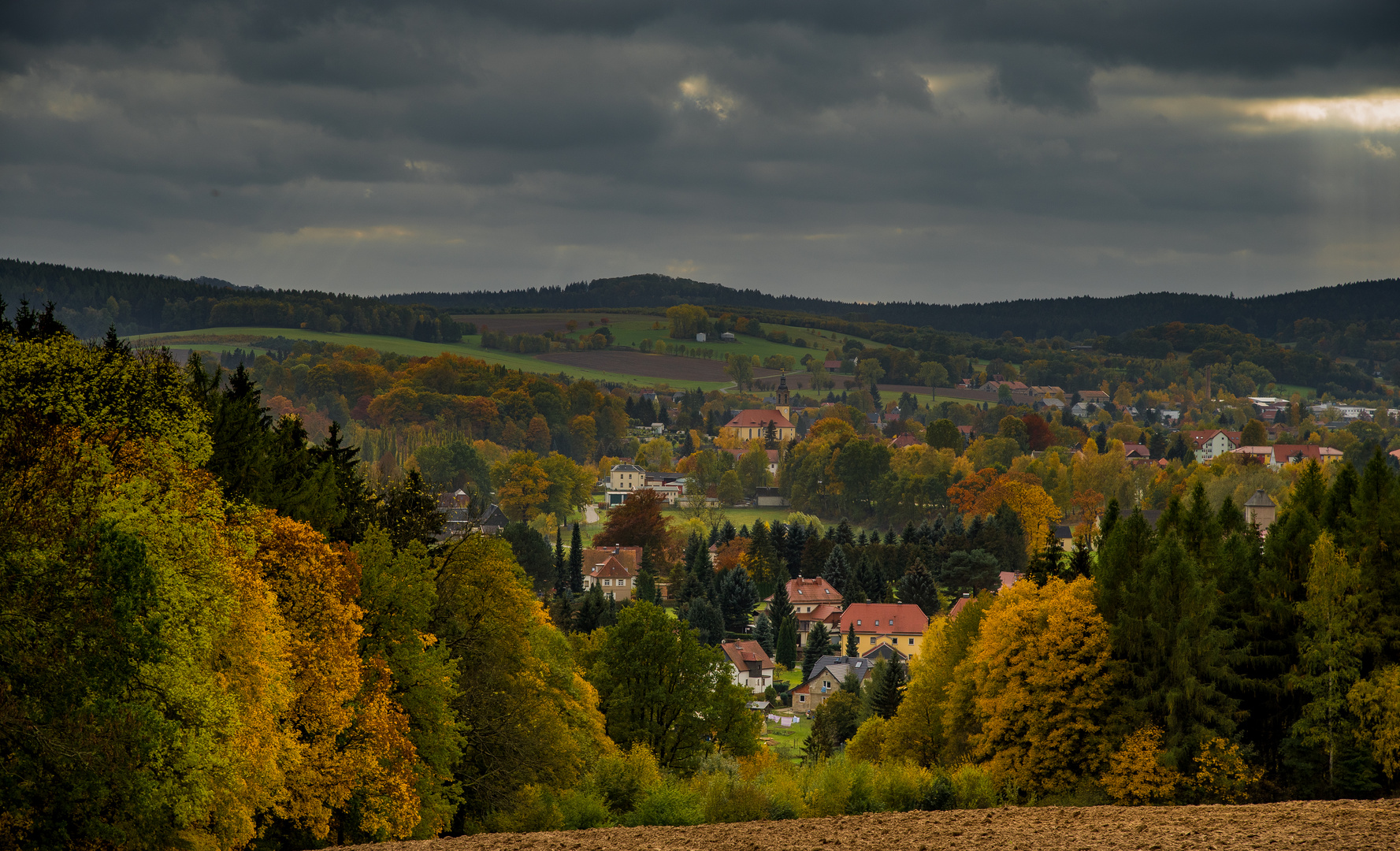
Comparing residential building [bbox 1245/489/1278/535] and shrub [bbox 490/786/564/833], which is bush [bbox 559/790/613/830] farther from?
residential building [bbox 1245/489/1278/535]

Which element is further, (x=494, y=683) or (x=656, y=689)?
(x=656, y=689)

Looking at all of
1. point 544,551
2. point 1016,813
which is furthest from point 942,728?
point 544,551

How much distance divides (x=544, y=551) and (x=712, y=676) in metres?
60.6

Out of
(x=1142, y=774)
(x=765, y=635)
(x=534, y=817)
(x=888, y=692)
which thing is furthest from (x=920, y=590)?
(x=534, y=817)

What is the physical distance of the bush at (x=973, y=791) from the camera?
29250mm

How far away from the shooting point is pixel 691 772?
42219mm

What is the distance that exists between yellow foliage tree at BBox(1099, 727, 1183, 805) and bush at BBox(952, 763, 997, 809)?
6701mm

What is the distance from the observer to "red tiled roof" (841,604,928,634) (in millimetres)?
98750

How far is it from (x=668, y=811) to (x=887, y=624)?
7454cm

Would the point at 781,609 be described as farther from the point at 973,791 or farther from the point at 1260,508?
the point at 973,791

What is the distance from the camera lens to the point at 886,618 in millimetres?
100000

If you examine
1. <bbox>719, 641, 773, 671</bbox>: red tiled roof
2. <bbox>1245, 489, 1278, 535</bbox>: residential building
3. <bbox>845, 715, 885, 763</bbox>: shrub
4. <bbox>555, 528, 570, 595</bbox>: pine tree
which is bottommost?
<bbox>719, 641, 773, 671</bbox>: red tiled roof

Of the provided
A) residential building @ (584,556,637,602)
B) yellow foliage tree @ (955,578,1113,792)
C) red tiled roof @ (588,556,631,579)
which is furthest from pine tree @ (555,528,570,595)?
yellow foliage tree @ (955,578,1113,792)

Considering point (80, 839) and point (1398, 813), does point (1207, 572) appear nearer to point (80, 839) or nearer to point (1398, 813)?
point (1398, 813)
